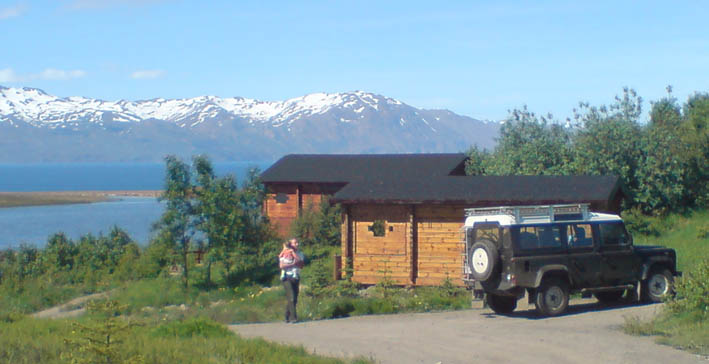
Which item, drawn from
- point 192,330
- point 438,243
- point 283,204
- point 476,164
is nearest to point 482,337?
point 192,330

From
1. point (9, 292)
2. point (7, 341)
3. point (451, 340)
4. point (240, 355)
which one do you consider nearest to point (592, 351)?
point (451, 340)

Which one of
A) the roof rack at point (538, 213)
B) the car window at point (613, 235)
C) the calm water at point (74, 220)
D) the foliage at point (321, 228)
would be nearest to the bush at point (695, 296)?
the car window at point (613, 235)

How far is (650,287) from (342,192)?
1052 cm

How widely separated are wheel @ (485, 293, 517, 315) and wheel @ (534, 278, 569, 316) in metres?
0.90

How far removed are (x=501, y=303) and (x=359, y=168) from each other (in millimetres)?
21535

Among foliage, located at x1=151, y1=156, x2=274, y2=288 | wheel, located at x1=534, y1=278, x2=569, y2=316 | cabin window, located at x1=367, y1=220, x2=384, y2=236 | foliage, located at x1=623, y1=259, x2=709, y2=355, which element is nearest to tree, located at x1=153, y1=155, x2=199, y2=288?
foliage, located at x1=151, y1=156, x2=274, y2=288

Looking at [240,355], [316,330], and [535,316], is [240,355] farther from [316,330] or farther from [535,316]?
[535,316]

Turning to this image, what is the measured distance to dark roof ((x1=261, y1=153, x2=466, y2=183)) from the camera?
3725 centimetres

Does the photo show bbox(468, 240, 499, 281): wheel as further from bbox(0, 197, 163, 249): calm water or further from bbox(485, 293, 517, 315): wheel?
bbox(0, 197, 163, 249): calm water

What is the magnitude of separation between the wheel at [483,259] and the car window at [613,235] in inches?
104

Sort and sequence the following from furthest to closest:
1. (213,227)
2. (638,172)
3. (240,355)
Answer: (638,172) < (213,227) < (240,355)

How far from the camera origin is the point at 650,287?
59.3 feet

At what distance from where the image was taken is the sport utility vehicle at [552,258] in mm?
16406

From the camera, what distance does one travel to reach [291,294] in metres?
17.0
